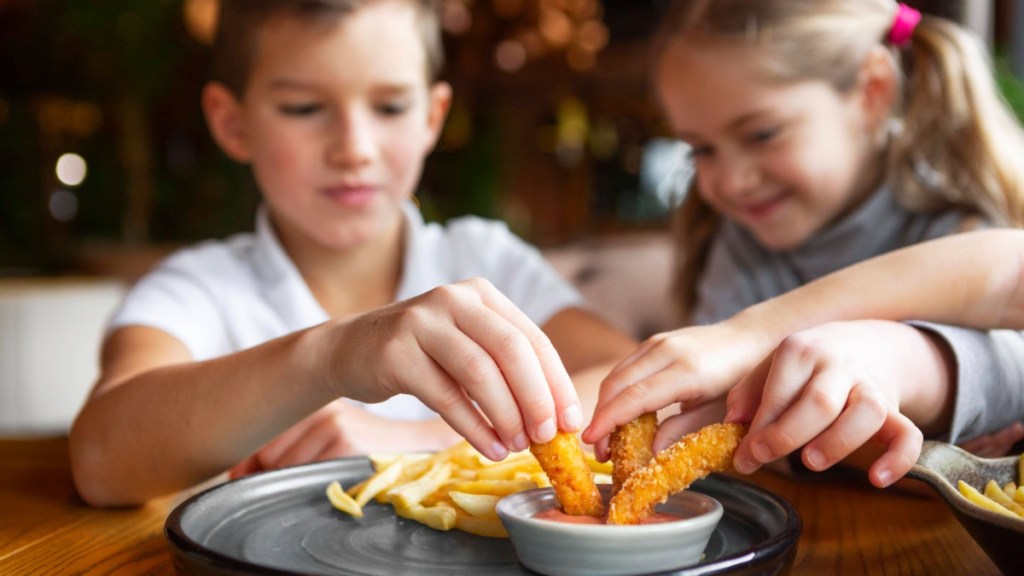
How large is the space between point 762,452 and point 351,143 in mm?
1054

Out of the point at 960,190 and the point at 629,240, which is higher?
the point at 960,190

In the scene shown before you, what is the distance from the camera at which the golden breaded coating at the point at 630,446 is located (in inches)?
37.7

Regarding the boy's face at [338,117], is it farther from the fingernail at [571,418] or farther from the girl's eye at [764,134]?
the fingernail at [571,418]

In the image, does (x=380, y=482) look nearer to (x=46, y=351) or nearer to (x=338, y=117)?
(x=338, y=117)

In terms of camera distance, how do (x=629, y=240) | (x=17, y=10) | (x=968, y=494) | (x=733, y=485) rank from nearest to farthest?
(x=968, y=494) < (x=733, y=485) < (x=629, y=240) < (x=17, y=10)

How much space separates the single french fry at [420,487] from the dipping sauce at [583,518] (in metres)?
0.17

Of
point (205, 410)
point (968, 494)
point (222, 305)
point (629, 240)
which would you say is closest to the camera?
point (968, 494)

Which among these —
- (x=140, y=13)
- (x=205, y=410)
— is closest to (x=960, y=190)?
(x=205, y=410)

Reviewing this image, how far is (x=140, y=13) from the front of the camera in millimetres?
5387

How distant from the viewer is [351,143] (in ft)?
5.62

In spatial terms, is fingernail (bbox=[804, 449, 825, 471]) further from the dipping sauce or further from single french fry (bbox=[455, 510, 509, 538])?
single french fry (bbox=[455, 510, 509, 538])

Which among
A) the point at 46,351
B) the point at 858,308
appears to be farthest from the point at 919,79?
the point at 46,351

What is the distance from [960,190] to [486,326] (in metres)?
1.32

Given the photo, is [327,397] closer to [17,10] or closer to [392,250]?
[392,250]
